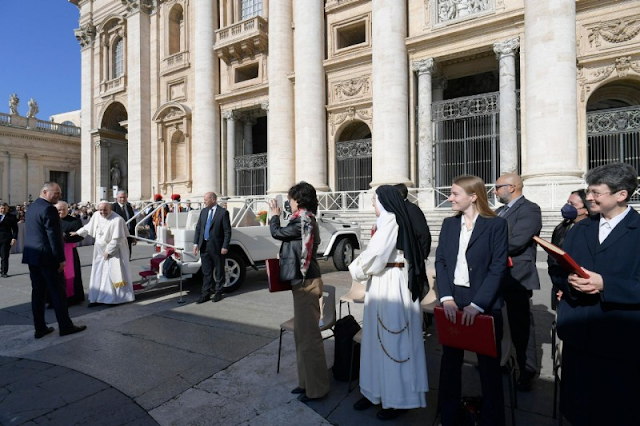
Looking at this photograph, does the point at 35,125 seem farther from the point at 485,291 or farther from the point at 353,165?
the point at 485,291

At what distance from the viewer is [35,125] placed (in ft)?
115

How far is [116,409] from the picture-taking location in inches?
124

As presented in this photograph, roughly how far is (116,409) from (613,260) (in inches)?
150

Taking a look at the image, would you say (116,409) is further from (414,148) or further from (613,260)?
(414,148)

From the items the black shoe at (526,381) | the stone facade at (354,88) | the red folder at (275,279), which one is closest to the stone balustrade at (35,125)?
the stone facade at (354,88)

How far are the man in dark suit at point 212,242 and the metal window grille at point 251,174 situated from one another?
14.6 m

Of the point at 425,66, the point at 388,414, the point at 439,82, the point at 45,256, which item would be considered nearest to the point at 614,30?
the point at 439,82

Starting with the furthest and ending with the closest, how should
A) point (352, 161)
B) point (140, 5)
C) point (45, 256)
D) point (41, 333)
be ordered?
point (140, 5) → point (352, 161) → point (41, 333) → point (45, 256)

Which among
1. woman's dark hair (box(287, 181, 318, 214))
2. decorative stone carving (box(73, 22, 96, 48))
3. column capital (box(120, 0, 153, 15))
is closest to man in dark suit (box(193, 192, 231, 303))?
woman's dark hair (box(287, 181, 318, 214))

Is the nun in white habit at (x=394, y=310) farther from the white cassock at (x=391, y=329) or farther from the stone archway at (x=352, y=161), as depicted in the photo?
the stone archway at (x=352, y=161)

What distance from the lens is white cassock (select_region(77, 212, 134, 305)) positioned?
6484 millimetres

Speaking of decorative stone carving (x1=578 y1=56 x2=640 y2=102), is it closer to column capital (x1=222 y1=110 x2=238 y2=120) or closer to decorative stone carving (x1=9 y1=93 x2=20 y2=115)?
column capital (x1=222 y1=110 x2=238 y2=120)

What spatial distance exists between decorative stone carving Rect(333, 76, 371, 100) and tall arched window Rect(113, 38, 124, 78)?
58.6ft

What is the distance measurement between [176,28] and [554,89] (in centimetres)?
2275
